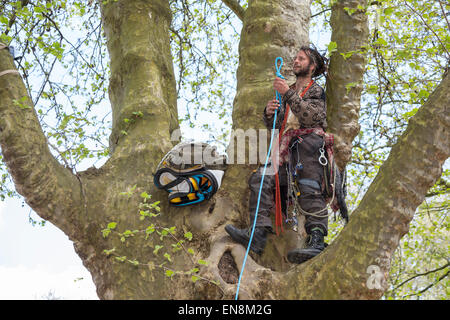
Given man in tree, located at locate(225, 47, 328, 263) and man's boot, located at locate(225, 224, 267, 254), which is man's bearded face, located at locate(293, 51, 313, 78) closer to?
man in tree, located at locate(225, 47, 328, 263)

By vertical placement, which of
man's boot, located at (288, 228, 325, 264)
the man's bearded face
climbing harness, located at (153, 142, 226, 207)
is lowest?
man's boot, located at (288, 228, 325, 264)

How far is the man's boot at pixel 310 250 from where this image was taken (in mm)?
3201

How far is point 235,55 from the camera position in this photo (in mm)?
9305

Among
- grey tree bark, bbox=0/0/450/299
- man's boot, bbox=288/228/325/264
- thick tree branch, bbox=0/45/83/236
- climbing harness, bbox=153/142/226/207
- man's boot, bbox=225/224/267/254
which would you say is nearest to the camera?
grey tree bark, bbox=0/0/450/299

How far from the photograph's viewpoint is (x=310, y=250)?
322 centimetres

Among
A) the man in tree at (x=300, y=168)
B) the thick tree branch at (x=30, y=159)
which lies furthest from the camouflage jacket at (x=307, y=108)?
the thick tree branch at (x=30, y=159)

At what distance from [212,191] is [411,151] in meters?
1.49

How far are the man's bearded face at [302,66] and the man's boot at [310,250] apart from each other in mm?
1372

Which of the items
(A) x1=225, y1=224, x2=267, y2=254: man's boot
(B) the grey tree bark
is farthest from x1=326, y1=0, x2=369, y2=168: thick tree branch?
(A) x1=225, y1=224, x2=267, y2=254: man's boot

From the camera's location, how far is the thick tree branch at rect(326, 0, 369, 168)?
3.86 meters

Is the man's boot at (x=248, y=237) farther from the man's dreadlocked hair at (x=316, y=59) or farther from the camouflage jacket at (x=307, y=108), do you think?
the man's dreadlocked hair at (x=316, y=59)

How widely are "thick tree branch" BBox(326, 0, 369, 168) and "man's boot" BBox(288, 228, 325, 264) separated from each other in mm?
816
